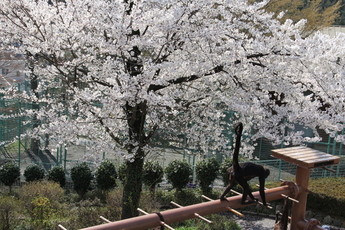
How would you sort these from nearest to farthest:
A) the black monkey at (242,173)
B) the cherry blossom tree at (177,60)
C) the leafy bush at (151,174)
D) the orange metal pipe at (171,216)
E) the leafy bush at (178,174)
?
the orange metal pipe at (171,216) < the black monkey at (242,173) < the cherry blossom tree at (177,60) < the leafy bush at (151,174) < the leafy bush at (178,174)

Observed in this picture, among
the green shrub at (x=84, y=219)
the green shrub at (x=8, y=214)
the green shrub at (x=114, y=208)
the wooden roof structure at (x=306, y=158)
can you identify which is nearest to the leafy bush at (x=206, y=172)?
the green shrub at (x=114, y=208)

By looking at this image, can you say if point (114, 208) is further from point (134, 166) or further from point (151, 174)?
point (151, 174)

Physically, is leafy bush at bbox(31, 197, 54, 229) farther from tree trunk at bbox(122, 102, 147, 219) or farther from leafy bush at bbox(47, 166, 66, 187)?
leafy bush at bbox(47, 166, 66, 187)

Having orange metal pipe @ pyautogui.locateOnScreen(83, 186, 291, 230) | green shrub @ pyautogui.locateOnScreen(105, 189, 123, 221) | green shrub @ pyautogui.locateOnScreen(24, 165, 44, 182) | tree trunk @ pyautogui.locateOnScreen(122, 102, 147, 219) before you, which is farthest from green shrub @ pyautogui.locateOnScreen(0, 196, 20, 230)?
orange metal pipe @ pyautogui.locateOnScreen(83, 186, 291, 230)

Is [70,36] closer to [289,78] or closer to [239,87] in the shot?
[239,87]

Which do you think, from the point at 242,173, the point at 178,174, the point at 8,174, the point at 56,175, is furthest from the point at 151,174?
the point at 242,173

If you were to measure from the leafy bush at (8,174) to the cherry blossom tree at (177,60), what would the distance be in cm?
522

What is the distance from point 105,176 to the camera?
1027 centimetres

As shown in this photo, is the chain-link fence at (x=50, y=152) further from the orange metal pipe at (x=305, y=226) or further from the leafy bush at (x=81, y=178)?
the orange metal pipe at (x=305, y=226)

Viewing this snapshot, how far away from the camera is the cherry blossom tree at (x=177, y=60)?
16.9 ft

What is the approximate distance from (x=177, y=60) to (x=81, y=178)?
233 inches

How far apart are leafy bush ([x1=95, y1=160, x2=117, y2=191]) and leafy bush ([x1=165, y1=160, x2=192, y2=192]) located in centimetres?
157

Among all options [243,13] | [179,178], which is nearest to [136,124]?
[243,13]

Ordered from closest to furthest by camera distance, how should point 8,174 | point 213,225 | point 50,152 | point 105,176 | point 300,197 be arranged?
1. point 300,197
2. point 213,225
3. point 105,176
4. point 8,174
5. point 50,152
